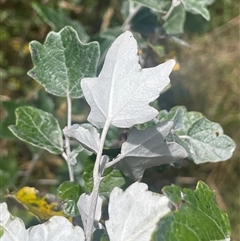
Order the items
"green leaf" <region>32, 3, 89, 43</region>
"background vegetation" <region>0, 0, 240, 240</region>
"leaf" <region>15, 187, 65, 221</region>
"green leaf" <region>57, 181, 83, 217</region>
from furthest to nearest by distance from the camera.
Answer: "background vegetation" <region>0, 0, 240, 240</region>
"green leaf" <region>32, 3, 89, 43</region>
"leaf" <region>15, 187, 65, 221</region>
"green leaf" <region>57, 181, 83, 217</region>

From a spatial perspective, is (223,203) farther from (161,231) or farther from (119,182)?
(161,231)

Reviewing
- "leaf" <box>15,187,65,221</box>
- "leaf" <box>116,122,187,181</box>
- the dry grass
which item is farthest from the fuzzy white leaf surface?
the dry grass

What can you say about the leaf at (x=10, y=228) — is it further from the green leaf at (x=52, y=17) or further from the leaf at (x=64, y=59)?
the green leaf at (x=52, y=17)

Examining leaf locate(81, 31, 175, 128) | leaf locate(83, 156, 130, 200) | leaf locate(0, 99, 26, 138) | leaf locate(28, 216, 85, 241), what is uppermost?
leaf locate(81, 31, 175, 128)

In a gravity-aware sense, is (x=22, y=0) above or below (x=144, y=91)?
below

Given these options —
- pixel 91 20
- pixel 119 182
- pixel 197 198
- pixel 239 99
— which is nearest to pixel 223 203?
pixel 239 99

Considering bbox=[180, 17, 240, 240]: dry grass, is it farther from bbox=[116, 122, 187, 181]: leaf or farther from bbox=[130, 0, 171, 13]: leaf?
bbox=[116, 122, 187, 181]: leaf
